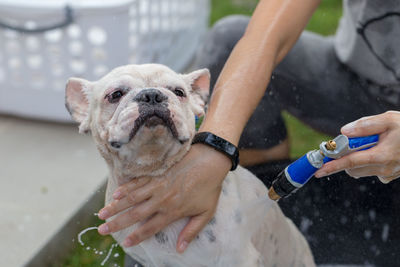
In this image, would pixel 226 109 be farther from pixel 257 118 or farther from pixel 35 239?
pixel 35 239

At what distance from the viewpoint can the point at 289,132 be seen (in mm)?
2432

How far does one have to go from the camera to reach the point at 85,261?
1.87 metres

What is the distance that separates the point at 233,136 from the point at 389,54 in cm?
71

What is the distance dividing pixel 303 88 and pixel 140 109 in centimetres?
92

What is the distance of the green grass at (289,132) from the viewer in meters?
1.78

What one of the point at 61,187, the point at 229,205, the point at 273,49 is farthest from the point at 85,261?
the point at 273,49

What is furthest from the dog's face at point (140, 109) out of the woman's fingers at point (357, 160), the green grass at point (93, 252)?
the green grass at point (93, 252)

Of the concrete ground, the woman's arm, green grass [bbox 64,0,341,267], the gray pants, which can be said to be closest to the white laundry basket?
the concrete ground

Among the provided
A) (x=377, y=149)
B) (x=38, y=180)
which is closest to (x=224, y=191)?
(x=377, y=149)

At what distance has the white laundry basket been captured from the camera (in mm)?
2523

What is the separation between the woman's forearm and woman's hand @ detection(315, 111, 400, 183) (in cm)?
32

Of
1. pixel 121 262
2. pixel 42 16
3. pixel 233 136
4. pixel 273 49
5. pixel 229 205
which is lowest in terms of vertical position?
pixel 121 262

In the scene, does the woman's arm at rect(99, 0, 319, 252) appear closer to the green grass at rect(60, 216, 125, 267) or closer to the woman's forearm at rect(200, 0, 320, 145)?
the woman's forearm at rect(200, 0, 320, 145)

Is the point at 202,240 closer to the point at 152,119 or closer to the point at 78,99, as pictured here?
the point at 152,119
